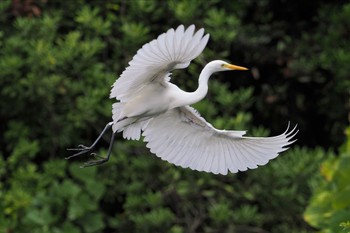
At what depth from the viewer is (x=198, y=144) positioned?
21.5ft

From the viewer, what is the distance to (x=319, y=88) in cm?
1045

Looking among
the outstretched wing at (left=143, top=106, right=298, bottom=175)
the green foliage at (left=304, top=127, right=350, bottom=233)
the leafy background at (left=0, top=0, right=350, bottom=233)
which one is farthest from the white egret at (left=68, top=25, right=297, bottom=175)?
the leafy background at (left=0, top=0, right=350, bottom=233)

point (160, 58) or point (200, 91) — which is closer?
point (160, 58)

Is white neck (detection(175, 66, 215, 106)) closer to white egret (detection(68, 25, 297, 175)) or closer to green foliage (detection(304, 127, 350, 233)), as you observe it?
white egret (detection(68, 25, 297, 175))

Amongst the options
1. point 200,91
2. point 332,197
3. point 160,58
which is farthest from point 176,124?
point 332,197

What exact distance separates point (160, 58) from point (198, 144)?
0.93m

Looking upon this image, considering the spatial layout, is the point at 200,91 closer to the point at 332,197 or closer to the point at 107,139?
the point at 332,197

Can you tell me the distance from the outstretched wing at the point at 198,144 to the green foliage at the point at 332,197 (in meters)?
1.35

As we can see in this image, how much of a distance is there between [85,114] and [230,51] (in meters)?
1.50

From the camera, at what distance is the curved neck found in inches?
235

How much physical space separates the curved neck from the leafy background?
262 cm

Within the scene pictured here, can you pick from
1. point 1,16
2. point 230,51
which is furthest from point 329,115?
point 1,16

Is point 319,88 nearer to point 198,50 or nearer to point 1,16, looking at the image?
point 1,16

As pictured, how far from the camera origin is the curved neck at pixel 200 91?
19.6 feet
